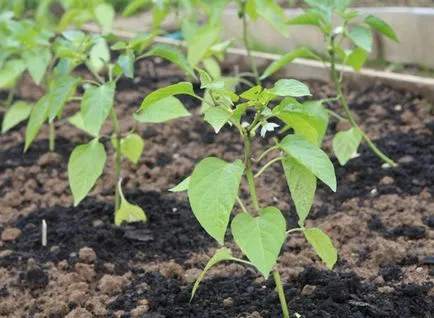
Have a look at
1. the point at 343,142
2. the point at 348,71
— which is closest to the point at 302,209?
the point at 343,142

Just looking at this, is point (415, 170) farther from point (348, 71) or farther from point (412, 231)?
point (348, 71)

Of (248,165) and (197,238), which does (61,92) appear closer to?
(197,238)

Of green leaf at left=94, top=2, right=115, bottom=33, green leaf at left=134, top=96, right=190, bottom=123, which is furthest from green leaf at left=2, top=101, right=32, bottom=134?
green leaf at left=134, top=96, right=190, bottom=123

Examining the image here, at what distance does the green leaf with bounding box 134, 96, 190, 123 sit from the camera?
2234 millimetres

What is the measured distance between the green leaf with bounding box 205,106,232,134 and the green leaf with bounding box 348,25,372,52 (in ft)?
3.58

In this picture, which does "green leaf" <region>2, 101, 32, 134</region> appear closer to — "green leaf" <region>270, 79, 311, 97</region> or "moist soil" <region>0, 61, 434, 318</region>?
"moist soil" <region>0, 61, 434, 318</region>

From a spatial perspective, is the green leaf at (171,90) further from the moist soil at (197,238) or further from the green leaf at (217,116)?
the moist soil at (197,238)

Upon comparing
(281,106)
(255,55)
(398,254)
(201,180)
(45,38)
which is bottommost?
(255,55)

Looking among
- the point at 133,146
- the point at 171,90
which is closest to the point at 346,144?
the point at 133,146

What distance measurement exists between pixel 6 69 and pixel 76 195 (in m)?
1.24

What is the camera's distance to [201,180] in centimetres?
176

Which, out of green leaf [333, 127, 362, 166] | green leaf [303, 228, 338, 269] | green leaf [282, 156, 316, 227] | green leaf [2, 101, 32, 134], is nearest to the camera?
green leaf [282, 156, 316, 227]

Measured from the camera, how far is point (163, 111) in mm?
2270

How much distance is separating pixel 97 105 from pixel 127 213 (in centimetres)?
50
